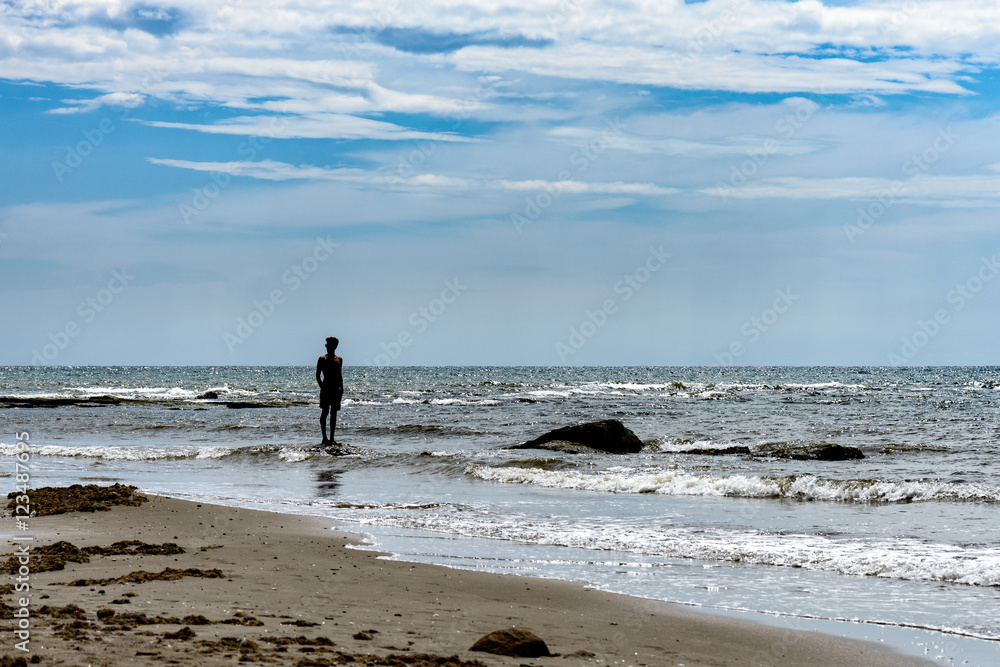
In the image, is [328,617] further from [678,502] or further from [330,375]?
[330,375]

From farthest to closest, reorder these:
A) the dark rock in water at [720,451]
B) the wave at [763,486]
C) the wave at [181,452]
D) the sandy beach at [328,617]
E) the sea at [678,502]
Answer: the dark rock in water at [720,451] → the wave at [181,452] → the wave at [763,486] → the sea at [678,502] → the sandy beach at [328,617]

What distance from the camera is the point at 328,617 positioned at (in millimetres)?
5242

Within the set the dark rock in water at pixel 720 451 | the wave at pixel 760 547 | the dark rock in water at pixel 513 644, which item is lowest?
the dark rock in water at pixel 720 451

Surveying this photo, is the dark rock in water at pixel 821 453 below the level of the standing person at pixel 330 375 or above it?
below

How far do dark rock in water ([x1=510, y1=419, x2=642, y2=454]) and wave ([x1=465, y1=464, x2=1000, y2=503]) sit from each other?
4.34 m

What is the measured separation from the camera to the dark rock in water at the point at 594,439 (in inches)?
753

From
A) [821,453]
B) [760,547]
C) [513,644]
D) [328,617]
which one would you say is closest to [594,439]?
[821,453]

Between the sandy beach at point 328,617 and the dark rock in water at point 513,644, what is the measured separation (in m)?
0.07

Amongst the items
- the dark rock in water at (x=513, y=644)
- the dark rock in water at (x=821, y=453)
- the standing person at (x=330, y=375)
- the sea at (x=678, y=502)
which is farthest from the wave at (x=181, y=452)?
the dark rock in water at (x=513, y=644)

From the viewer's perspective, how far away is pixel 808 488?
12562 mm

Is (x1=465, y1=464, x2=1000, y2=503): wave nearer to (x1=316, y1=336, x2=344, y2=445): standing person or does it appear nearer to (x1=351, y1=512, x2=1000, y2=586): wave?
(x1=351, y1=512, x2=1000, y2=586): wave

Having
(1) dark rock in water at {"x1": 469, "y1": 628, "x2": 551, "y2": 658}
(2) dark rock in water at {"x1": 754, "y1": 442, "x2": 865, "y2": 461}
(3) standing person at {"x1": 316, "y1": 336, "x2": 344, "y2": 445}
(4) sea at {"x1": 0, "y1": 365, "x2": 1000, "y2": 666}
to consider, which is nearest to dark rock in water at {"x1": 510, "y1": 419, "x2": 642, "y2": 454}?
(4) sea at {"x1": 0, "y1": 365, "x2": 1000, "y2": 666}

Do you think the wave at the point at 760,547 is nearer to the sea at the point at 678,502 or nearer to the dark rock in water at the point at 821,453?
the sea at the point at 678,502

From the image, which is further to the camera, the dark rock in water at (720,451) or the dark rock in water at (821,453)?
the dark rock in water at (720,451)
